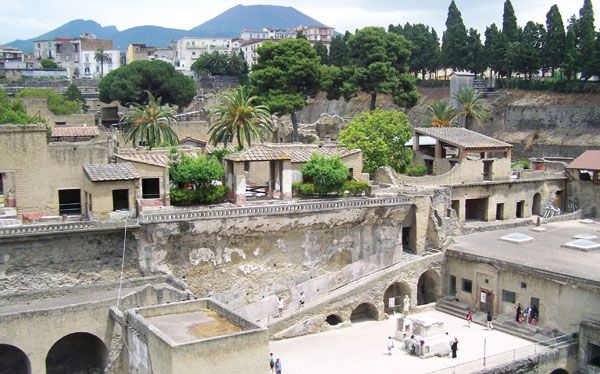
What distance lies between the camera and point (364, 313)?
3978 centimetres

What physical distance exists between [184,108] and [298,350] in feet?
170

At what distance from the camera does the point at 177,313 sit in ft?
90.6

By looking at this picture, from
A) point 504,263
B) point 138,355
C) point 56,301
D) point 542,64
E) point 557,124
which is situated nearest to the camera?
point 138,355

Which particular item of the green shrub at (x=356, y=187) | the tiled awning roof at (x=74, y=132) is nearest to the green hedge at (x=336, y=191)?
the green shrub at (x=356, y=187)

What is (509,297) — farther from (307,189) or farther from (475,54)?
(475,54)

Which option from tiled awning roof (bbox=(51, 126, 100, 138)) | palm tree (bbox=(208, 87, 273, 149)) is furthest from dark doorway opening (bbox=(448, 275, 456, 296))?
tiled awning roof (bbox=(51, 126, 100, 138))

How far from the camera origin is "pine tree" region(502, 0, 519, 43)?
72.0 metres

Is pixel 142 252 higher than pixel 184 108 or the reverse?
the reverse

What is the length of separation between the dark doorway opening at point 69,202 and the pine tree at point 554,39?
159ft

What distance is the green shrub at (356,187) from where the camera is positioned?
43.7 meters

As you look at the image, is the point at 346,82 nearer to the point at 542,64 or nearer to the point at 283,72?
the point at 283,72

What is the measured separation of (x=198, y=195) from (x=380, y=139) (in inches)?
597

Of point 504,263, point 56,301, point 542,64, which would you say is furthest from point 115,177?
point 542,64

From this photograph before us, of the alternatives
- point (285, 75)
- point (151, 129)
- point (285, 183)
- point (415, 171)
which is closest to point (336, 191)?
point (285, 183)
